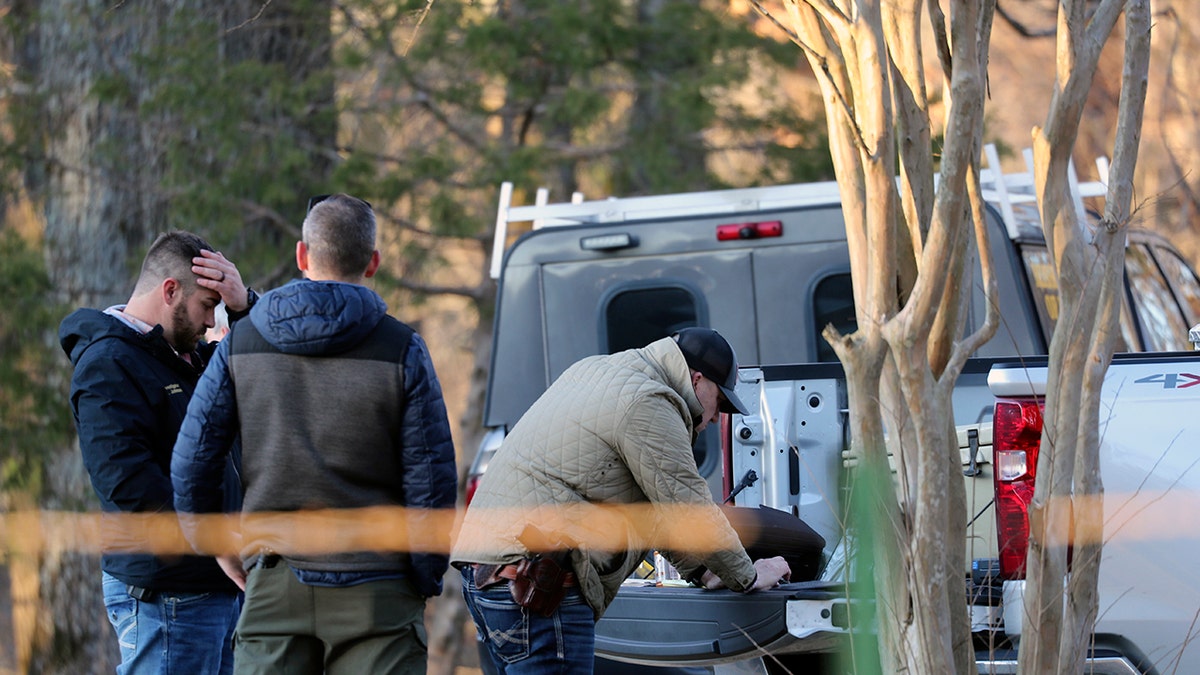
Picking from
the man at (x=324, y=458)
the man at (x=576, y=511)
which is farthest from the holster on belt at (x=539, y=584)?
the man at (x=324, y=458)

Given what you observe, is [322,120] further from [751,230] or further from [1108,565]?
[1108,565]

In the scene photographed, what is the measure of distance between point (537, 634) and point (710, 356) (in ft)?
2.96

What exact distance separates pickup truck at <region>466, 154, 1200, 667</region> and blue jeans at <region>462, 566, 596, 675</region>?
148 cm

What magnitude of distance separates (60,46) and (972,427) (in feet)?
23.6

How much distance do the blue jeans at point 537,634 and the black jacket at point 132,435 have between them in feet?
2.75

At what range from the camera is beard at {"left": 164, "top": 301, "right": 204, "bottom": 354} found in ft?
14.5

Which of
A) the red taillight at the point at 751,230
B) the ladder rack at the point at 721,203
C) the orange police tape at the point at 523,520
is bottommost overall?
the orange police tape at the point at 523,520

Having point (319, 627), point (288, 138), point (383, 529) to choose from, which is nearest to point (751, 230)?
point (383, 529)

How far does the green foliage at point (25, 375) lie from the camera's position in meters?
8.80

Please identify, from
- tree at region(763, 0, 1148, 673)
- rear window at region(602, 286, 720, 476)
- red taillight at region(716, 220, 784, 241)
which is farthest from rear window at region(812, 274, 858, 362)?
tree at region(763, 0, 1148, 673)

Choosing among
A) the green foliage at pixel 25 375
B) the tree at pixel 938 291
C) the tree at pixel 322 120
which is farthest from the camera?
the tree at pixel 322 120

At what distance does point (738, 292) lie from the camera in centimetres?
629

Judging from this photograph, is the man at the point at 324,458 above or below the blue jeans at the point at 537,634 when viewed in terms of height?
above

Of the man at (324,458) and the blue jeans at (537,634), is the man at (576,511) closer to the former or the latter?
the blue jeans at (537,634)
